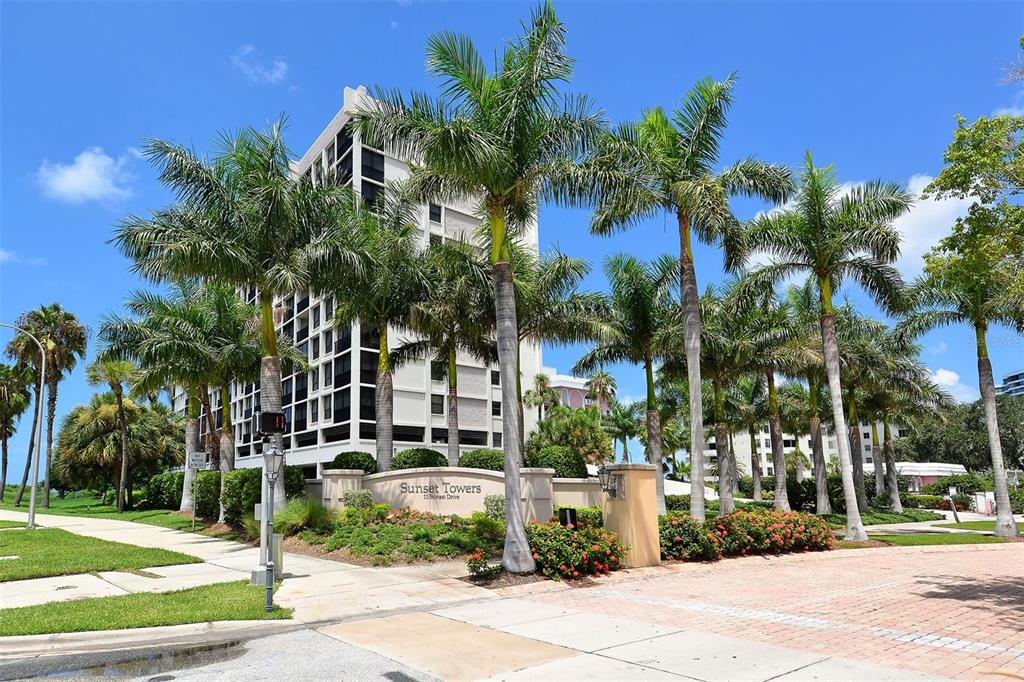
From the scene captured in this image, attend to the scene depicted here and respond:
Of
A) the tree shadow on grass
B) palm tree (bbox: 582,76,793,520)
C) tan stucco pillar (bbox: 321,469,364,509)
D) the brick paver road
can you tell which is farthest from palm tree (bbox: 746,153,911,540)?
tan stucco pillar (bbox: 321,469,364,509)

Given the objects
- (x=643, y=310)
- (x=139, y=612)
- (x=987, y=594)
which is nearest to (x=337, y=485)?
(x=139, y=612)

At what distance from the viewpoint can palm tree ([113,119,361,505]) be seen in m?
19.9

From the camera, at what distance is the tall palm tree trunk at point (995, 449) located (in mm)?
27062

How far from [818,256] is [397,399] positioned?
3825 cm

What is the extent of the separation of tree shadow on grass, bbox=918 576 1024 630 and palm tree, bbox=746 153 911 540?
9768mm

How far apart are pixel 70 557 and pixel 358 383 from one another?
37118mm

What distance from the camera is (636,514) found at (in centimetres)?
1627

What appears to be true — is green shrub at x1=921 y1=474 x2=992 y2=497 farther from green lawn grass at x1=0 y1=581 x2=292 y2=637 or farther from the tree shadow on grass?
green lawn grass at x1=0 y1=581 x2=292 y2=637

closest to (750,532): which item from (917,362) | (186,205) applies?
(186,205)

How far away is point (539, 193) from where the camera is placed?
1655 cm

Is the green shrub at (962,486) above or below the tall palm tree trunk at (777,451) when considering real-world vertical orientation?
below

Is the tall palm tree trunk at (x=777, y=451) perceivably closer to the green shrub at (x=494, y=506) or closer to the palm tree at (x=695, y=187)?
the palm tree at (x=695, y=187)

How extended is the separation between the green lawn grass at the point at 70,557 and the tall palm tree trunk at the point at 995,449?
28.7 meters

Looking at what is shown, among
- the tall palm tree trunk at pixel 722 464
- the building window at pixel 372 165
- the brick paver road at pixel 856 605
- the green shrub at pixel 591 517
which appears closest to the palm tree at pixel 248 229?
the green shrub at pixel 591 517
